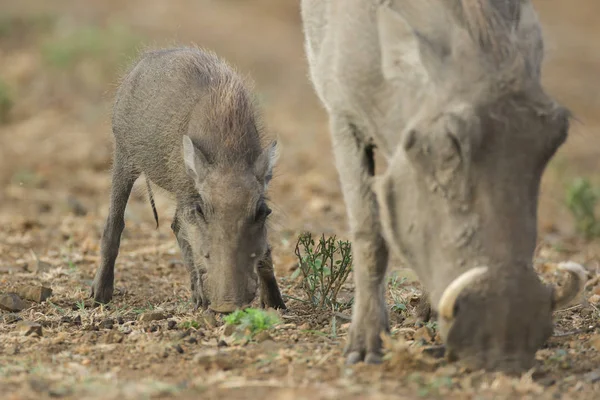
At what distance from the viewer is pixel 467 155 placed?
3.70m

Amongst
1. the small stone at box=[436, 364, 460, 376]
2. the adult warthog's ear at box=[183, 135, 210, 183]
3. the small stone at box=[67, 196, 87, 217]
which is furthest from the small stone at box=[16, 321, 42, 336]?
the small stone at box=[67, 196, 87, 217]

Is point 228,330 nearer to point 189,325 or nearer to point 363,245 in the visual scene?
point 189,325

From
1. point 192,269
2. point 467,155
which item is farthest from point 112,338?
point 467,155

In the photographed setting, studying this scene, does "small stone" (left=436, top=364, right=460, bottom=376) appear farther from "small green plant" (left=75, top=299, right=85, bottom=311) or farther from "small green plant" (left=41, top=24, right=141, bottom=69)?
"small green plant" (left=41, top=24, right=141, bottom=69)

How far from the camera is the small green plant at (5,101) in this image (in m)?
11.7

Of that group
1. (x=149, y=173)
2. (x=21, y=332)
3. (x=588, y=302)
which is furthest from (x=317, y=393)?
(x=149, y=173)

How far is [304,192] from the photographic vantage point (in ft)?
31.9

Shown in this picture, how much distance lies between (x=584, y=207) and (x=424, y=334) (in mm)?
4373

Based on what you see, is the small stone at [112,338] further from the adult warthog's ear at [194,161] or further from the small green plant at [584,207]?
the small green plant at [584,207]

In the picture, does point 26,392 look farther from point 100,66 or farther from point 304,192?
point 100,66

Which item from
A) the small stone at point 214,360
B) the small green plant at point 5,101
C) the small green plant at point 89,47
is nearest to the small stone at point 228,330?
the small stone at point 214,360

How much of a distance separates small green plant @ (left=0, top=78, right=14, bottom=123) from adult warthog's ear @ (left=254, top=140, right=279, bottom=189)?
6.82 metres

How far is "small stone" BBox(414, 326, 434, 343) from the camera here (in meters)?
4.54

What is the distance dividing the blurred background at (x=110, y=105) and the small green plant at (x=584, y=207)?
1 cm
